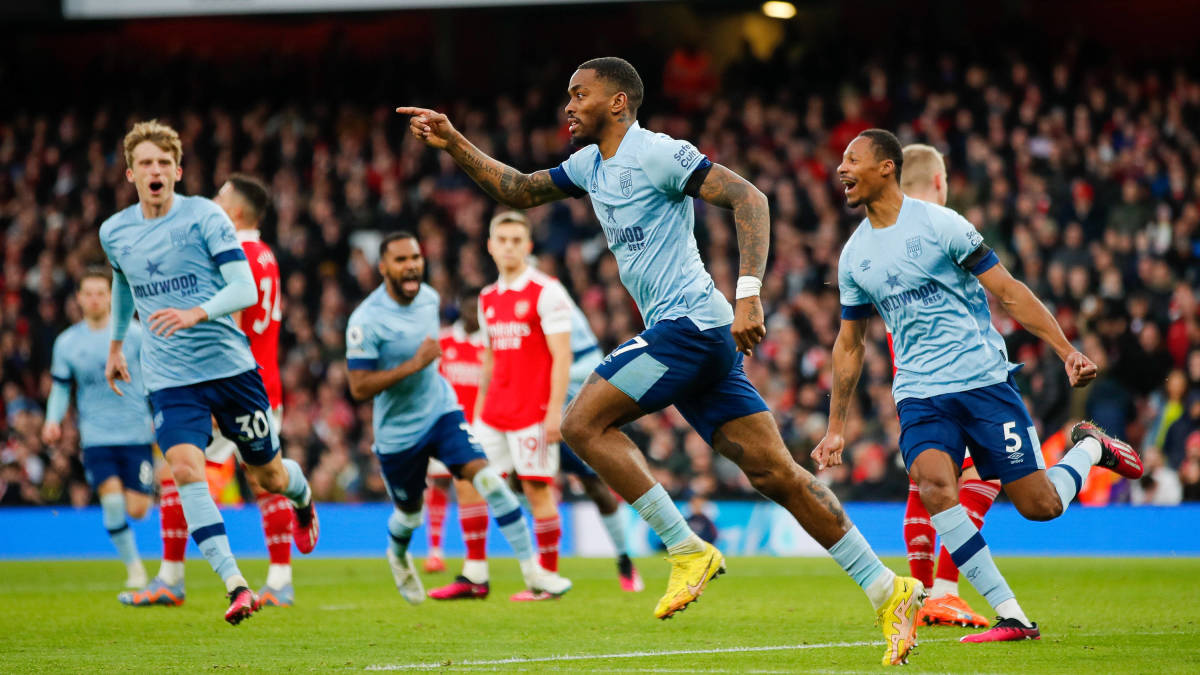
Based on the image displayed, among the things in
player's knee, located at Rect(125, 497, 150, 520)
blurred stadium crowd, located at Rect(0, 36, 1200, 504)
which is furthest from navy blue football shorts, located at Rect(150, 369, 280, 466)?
blurred stadium crowd, located at Rect(0, 36, 1200, 504)

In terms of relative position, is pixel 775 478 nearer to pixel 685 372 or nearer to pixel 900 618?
pixel 685 372

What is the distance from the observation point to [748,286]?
19.0ft

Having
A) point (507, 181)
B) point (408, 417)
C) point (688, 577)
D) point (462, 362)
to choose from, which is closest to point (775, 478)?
point (688, 577)

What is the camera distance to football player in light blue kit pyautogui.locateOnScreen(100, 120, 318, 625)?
7789 mm

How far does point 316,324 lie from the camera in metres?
20.7

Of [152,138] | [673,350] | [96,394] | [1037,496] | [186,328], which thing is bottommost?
[1037,496]

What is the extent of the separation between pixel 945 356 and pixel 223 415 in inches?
152

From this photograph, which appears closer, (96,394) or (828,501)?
(828,501)

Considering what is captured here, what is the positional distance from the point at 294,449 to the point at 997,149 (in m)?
9.92

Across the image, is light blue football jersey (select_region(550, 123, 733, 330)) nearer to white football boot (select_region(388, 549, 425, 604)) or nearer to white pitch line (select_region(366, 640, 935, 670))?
white pitch line (select_region(366, 640, 935, 670))

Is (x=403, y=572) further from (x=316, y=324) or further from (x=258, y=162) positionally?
(x=258, y=162)

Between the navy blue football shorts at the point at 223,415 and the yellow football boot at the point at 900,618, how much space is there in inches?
149

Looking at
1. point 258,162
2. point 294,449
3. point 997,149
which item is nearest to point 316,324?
point 294,449

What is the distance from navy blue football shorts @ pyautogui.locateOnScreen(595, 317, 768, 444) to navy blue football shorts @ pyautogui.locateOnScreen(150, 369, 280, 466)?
9.01 ft
